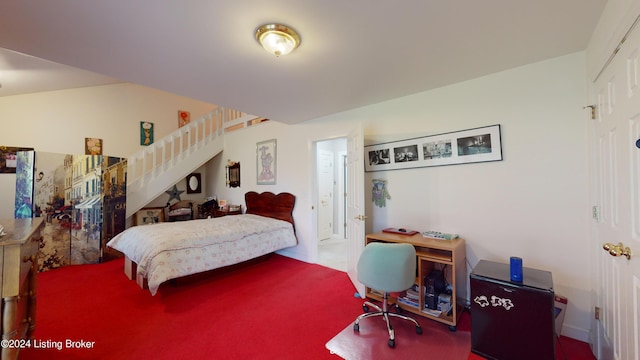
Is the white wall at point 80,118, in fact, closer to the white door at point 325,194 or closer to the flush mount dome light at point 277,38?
the white door at point 325,194

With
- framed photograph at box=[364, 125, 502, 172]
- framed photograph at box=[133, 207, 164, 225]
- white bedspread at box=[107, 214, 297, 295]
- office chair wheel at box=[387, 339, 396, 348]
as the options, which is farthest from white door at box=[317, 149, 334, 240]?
framed photograph at box=[133, 207, 164, 225]

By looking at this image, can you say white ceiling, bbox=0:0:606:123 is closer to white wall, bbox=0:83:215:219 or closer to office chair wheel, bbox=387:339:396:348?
office chair wheel, bbox=387:339:396:348

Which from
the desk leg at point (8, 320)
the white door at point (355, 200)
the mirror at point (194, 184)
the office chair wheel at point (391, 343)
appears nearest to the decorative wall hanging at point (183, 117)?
the mirror at point (194, 184)

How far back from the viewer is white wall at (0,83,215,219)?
13.2 ft

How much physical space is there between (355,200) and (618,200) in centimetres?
205

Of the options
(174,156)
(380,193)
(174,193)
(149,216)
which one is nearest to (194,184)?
(174,193)

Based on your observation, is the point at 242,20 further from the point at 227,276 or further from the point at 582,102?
the point at 227,276

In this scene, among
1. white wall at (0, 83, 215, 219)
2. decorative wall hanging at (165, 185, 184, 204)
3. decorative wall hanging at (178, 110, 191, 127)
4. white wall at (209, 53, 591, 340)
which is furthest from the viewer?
decorative wall hanging at (178, 110, 191, 127)

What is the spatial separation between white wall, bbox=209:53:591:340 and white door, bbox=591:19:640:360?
0.61 ft

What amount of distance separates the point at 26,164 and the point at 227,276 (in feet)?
11.2

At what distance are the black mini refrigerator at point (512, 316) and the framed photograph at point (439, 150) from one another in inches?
44.3

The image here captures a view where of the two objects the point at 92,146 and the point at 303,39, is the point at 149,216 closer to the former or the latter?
the point at 92,146

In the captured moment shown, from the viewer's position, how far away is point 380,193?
3158 mm

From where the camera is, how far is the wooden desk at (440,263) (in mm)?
2127
